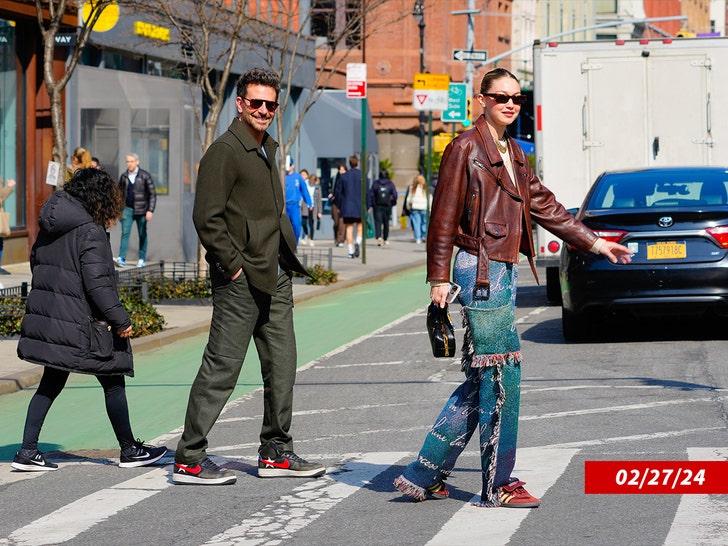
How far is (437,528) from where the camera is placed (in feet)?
21.4

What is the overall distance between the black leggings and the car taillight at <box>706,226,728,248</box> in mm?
6417

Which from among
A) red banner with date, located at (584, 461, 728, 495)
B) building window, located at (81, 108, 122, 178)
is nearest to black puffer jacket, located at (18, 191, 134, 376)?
red banner with date, located at (584, 461, 728, 495)

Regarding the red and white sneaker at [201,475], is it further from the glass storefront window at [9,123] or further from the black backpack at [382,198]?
the black backpack at [382,198]

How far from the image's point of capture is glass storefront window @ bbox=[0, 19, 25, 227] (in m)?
23.6

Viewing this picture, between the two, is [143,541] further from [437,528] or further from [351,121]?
[351,121]

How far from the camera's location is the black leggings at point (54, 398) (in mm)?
8242

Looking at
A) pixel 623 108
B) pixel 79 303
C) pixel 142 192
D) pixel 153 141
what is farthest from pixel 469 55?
pixel 79 303

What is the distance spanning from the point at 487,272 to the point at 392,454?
1.99 m

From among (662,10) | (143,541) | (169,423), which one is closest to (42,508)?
(143,541)

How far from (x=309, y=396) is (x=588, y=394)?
1.95 meters

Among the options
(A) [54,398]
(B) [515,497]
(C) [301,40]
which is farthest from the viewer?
(C) [301,40]

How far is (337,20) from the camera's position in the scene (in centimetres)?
4081

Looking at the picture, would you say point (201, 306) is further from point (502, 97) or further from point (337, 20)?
point (337, 20)

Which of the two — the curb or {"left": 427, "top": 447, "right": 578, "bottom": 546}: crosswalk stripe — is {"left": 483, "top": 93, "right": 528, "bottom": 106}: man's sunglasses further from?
the curb
